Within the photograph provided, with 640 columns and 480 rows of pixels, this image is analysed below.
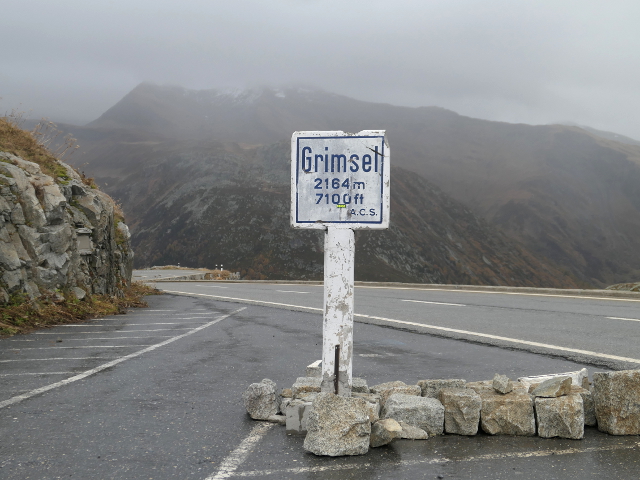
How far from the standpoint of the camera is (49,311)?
1108 centimetres

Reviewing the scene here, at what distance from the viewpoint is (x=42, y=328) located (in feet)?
33.8

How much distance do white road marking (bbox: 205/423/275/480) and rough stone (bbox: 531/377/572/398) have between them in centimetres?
225

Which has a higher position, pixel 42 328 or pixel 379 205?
pixel 379 205

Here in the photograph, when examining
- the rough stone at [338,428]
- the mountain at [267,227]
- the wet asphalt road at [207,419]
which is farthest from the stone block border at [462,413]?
the mountain at [267,227]

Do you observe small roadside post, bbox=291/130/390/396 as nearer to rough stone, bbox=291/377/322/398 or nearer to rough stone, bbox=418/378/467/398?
rough stone, bbox=291/377/322/398

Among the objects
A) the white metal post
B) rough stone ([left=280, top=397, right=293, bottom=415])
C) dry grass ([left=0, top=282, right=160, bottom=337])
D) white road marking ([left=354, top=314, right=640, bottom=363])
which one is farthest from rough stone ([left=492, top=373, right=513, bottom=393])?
dry grass ([left=0, top=282, right=160, bottom=337])

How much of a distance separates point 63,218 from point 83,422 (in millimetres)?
9302

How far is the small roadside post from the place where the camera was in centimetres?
473

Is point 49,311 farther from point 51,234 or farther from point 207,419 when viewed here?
point 207,419

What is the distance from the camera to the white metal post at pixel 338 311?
4.67m

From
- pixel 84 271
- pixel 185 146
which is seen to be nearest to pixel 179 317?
pixel 84 271

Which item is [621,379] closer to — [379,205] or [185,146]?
[379,205]

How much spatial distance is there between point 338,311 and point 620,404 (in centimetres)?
234

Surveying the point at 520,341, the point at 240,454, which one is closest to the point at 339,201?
the point at 240,454
